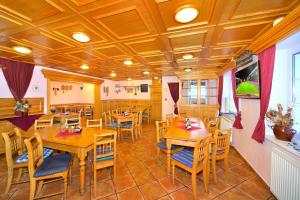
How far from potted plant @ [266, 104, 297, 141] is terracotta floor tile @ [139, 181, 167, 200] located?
6.32ft

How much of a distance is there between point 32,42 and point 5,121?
2.43 metres

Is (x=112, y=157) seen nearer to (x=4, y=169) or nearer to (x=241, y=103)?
(x=4, y=169)

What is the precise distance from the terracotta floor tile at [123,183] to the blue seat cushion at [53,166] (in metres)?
0.86

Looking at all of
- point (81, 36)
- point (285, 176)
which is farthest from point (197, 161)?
point (81, 36)

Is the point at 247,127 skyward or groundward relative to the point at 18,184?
skyward

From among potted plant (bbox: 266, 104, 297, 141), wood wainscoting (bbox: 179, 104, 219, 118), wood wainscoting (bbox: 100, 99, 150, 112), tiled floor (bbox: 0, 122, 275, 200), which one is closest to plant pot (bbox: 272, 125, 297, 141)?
potted plant (bbox: 266, 104, 297, 141)

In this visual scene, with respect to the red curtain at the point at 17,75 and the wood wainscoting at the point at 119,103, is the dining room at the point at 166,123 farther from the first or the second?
the wood wainscoting at the point at 119,103

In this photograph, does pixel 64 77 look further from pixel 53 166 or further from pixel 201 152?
pixel 201 152

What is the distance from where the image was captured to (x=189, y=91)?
543 centimetres

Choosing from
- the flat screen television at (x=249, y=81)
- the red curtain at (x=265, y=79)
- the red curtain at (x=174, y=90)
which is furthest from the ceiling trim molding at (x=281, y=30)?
the red curtain at (x=174, y=90)

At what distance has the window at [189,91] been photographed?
5.28 m

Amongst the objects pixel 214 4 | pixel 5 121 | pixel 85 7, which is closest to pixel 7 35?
pixel 85 7

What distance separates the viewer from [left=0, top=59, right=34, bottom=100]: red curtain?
3.51 m

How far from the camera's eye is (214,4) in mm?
1358
